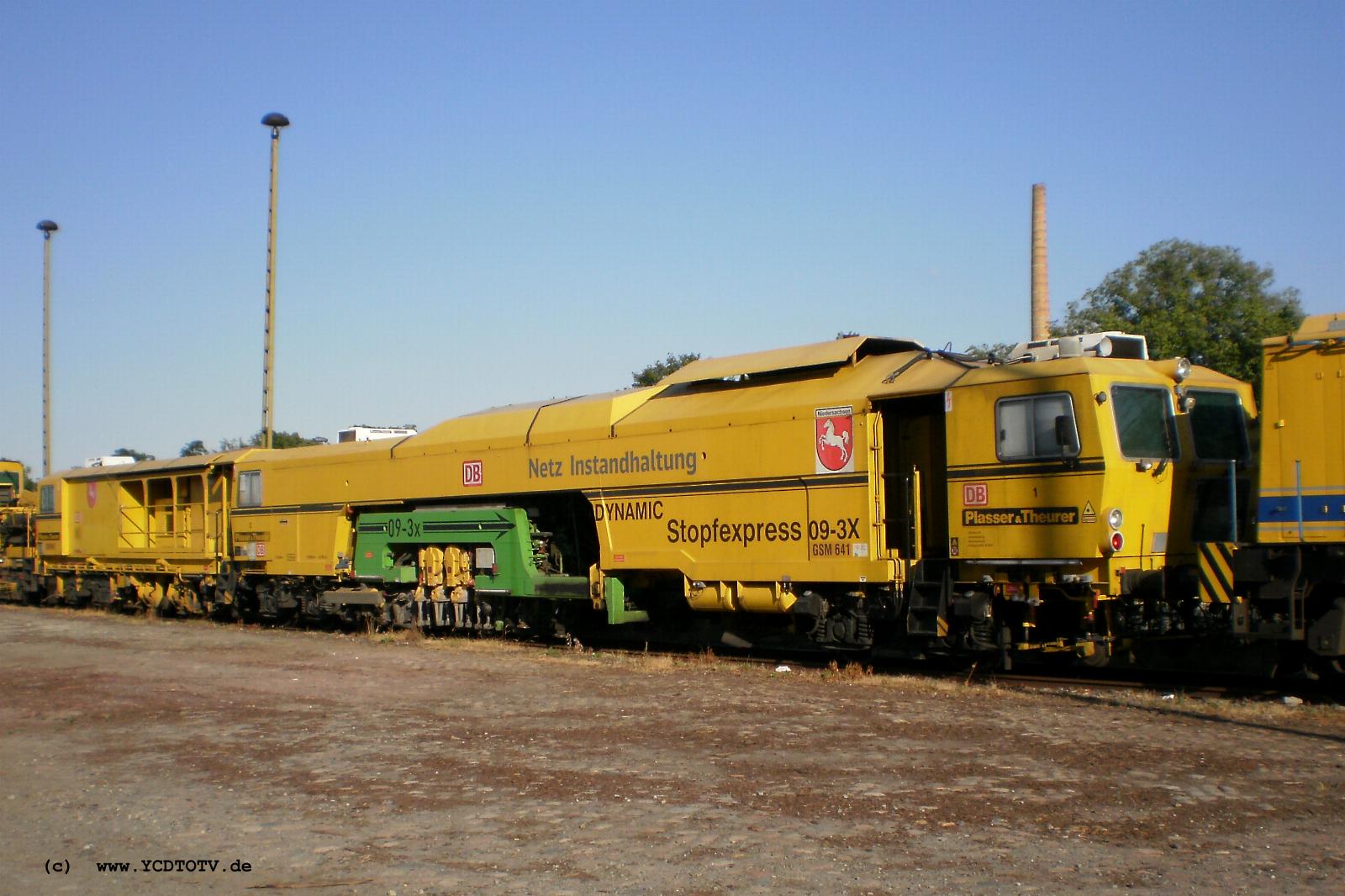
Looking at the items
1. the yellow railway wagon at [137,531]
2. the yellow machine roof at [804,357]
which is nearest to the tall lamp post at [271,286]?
the yellow railway wagon at [137,531]

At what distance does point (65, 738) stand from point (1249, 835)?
361 inches

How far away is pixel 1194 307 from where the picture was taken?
3170 centimetres

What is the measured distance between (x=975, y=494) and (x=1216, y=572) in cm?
242

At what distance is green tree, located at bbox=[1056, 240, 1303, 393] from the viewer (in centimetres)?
2850

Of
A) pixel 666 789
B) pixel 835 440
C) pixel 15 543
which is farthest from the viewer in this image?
pixel 15 543

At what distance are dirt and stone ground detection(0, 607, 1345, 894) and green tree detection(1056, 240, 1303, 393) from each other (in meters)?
19.8

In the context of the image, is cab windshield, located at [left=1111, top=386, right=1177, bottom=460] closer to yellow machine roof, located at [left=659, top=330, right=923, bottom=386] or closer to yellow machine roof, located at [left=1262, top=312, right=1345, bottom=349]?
yellow machine roof, located at [left=1262, top=312, right=1345, bottom=349]

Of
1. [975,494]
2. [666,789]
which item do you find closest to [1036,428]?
[975,494]

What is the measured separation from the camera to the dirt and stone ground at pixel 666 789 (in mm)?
5988

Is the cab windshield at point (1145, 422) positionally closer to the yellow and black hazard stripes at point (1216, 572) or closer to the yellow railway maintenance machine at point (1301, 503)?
the yellow and black hazard stripes at point (1216, 572)

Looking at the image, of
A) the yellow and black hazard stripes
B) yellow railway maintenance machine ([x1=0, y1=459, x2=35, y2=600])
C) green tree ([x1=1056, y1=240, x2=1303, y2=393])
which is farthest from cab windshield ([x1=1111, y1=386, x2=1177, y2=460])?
yellow railway maintenance machine ([x1=0, y1=459, x2=35, y2=600])

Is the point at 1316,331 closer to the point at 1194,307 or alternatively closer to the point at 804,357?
the point at 804,357

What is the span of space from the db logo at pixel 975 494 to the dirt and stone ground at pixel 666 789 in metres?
1.93

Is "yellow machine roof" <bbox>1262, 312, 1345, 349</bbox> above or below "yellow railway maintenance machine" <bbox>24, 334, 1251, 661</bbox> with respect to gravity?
above
